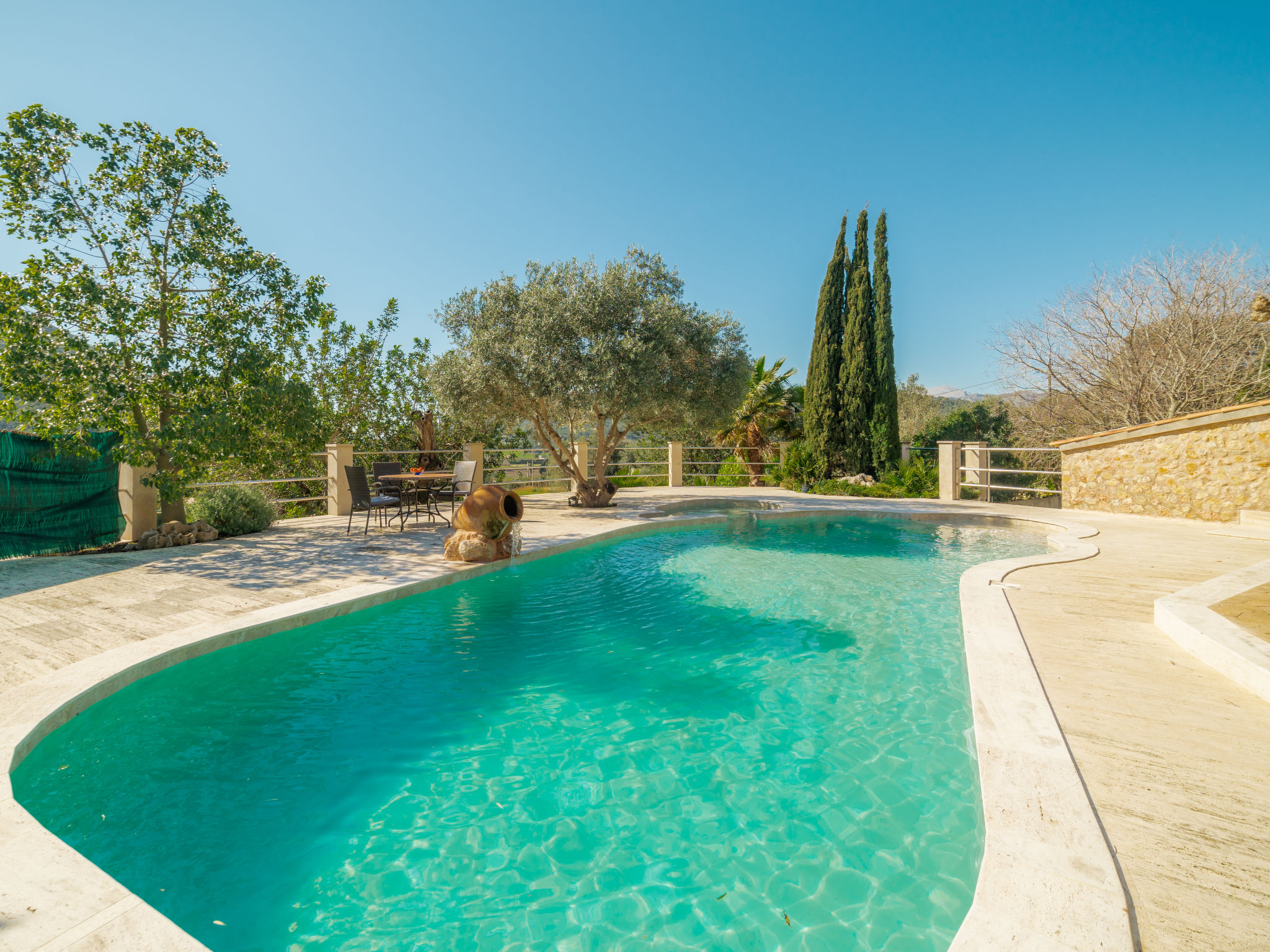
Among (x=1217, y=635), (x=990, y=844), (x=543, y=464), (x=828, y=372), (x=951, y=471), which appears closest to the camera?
(x=990, y=844)

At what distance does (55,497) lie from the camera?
726 centimetres

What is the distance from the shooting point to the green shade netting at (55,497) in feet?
22.9

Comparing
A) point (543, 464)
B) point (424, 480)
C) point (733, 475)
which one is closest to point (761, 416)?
point (733, 475)

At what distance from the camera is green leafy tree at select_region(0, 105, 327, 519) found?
7137 mm

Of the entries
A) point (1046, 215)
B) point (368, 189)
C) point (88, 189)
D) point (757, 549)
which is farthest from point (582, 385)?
point (1046, 215)

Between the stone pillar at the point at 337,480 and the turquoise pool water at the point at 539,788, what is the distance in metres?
6.97

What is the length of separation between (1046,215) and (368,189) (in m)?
18.4

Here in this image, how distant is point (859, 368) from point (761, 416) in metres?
3.45

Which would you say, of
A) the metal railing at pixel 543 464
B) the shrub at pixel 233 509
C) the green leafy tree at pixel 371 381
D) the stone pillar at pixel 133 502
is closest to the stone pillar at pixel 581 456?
the metal railing at pixel 543 464

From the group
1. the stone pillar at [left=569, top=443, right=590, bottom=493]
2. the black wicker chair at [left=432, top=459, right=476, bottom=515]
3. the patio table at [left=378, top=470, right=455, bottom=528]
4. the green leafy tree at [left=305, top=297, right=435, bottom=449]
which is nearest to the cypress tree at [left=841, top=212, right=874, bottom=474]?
the stone pillar at [left=569, top=443, right=590, bottom=493]

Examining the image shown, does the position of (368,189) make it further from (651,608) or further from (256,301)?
(651,608)

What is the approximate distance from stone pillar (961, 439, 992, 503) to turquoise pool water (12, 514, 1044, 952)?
9533 mm

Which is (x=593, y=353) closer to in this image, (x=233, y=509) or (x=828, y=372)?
(x=233, y=509)

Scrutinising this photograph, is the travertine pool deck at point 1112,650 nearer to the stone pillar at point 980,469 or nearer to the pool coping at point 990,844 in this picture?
the pool coping at point 990,844
